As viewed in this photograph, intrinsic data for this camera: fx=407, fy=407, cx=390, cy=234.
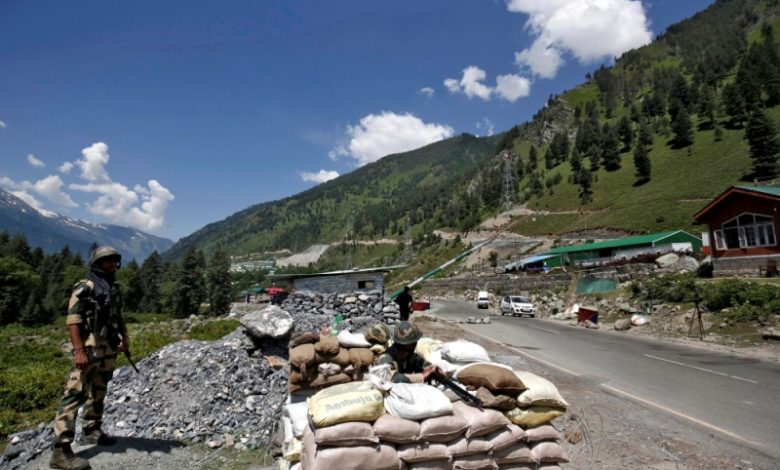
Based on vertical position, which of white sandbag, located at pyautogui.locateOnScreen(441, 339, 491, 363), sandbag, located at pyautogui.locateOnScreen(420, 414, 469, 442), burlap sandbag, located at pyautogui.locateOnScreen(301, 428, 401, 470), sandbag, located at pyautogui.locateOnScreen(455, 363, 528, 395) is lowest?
burlap sandbag, located at pyautogui.locateOnScreen(301, 428, 401, 470)

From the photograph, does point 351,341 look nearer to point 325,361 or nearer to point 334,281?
point 325,361

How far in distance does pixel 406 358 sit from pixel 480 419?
1183mm

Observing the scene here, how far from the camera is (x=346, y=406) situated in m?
3.90

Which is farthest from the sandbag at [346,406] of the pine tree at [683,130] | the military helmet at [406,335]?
the pine tree at [683,130]

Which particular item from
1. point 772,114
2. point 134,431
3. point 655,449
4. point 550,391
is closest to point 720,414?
point 655,449

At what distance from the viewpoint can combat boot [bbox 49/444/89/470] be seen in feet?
16.8

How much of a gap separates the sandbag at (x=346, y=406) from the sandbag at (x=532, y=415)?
157cm

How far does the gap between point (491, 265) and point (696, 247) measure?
97.7 feet

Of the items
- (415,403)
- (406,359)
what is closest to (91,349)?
(406,359)

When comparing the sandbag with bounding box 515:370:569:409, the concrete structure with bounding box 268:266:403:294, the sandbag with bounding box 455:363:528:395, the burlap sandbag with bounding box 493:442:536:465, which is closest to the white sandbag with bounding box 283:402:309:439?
the sandbag with bounding box 455:363:528:395

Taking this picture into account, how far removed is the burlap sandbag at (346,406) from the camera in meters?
3.84

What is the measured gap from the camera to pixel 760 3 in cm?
15425

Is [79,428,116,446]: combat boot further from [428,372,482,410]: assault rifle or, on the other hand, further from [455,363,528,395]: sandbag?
[455,363,528,395]: sandbag

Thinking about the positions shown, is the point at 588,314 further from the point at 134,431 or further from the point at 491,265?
the point at 491,265
